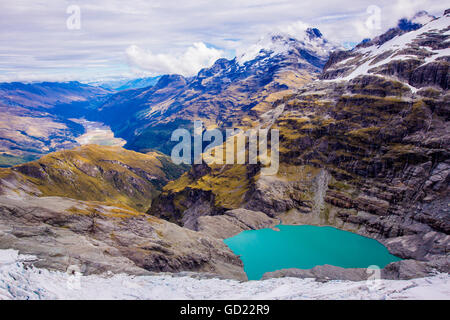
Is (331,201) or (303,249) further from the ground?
(331,201)

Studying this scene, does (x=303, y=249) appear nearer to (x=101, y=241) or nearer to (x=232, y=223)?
(x=232, y=223)

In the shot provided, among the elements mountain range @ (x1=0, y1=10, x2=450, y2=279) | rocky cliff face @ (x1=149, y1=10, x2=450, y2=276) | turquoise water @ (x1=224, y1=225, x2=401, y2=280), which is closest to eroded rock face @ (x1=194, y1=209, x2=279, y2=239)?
mountain range @ (x1=0, y1=10, x2=450, y2=279)

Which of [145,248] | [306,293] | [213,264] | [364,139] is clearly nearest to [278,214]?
[364,139]

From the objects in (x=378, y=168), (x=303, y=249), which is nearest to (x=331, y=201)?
(x=378, y=168)

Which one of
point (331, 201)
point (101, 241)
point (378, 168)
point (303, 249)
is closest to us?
point (101, 241)

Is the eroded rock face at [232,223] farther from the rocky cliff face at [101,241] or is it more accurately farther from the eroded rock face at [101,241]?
the eroded rock face at [101,241]
